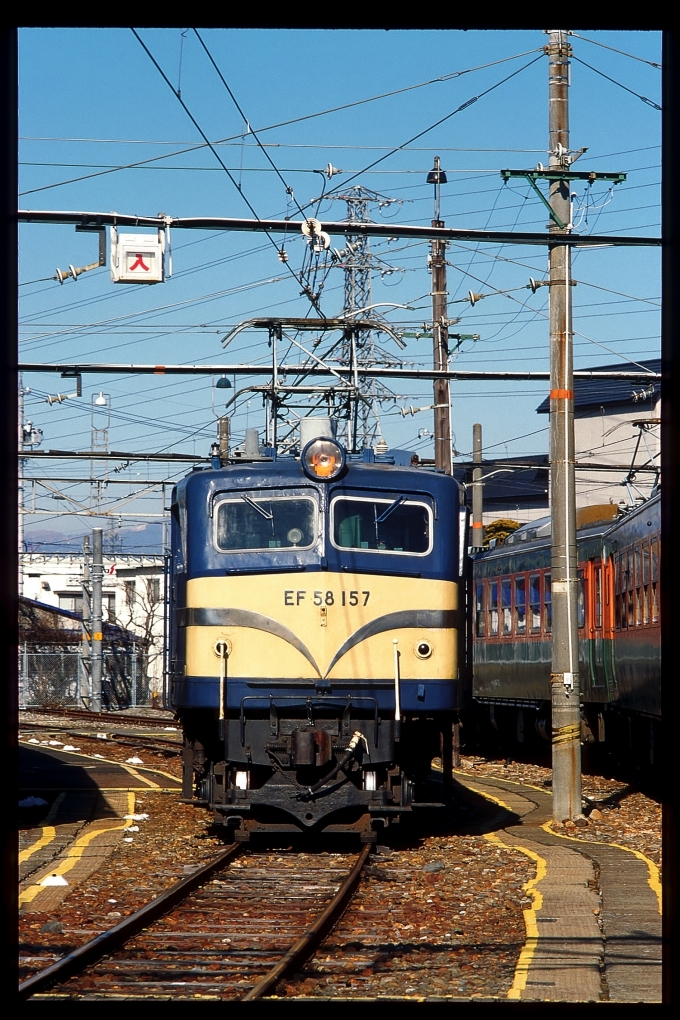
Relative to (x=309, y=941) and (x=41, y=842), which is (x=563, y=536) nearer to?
(x=41, y=842)

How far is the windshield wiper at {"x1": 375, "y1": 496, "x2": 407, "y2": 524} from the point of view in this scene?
1187cm

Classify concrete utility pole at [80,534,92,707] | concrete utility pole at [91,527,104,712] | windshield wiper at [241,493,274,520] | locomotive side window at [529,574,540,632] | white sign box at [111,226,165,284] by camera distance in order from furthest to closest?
concrete utility pole at [80,534,92,707] < concrete utility pole at [91,527,104,712] < locomotive side window at [529,574,540,632] < windshield wiper at [241,493,274,520] < white sign box at [111,226,165,284]

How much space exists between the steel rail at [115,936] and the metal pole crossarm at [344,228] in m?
4.59

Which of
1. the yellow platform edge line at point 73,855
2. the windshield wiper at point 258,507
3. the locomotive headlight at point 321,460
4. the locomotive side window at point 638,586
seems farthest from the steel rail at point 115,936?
the locomotive side window at point 638,586

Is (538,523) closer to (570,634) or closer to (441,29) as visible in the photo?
(570,634)

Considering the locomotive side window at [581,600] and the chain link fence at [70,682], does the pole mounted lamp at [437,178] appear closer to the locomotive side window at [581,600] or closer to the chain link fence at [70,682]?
the locomotive side window at [581,600]

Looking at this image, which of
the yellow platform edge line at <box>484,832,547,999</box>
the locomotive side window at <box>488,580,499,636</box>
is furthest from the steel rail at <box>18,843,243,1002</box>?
the locomotive side window at <box>488,580,499,636</box>

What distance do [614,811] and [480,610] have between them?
929 cm

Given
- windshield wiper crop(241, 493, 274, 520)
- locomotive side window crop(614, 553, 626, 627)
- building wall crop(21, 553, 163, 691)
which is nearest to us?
windshield wiper crop(241, 493, 274, 520)

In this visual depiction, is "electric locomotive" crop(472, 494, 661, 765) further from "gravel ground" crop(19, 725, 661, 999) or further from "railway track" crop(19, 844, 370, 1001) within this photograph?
"railway track" crop(19, 844, 370, 1001)

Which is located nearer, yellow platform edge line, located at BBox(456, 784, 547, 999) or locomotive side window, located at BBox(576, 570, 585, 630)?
yellow platform edge line, located at BBox(456, 784, 547, 999)

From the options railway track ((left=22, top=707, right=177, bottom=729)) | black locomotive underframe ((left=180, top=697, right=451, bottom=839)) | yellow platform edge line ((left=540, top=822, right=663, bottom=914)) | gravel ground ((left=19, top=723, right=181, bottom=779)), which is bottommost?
railway track ((left=22, top=707, right=177, bottom=729))

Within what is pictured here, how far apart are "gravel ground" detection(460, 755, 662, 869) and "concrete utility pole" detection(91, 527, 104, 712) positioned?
18.6 metres

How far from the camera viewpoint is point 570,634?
45.1 ft
